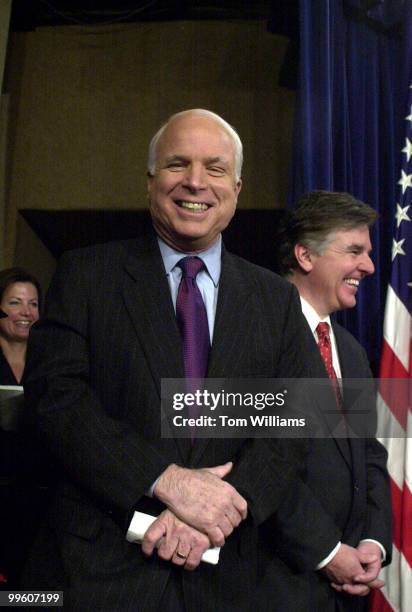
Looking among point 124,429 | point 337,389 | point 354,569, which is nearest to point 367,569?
point 354,569

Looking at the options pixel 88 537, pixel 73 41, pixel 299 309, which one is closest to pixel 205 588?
pixel 88 537

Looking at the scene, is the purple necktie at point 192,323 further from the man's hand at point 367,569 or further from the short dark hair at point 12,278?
the short dark hair at point 12,278

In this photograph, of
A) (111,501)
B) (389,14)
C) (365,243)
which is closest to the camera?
(111,501)

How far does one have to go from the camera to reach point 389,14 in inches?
106

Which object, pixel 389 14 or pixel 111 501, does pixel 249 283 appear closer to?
pixel 111 501

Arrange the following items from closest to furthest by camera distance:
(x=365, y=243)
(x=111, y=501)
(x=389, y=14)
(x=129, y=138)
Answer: (x=111, y=501) < (x=365, y=243) < (x=389, y=14) < (x=129, y=138)

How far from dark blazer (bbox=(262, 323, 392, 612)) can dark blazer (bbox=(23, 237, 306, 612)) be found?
0.52 feet

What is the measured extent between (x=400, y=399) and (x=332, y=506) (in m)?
0.72

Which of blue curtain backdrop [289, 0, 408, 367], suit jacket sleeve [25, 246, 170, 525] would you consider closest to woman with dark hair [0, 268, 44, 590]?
suit jacket sleeve [25, 246, 170, 525]

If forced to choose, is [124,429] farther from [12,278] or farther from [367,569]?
[12,278]

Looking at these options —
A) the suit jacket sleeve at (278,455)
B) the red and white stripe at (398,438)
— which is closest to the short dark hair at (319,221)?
the red and white stripe at (398,438)

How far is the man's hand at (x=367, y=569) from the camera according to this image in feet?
5.52

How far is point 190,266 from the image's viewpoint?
1.51 m

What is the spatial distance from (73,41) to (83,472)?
2.81m
